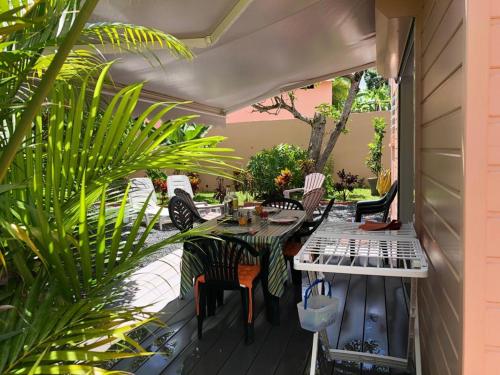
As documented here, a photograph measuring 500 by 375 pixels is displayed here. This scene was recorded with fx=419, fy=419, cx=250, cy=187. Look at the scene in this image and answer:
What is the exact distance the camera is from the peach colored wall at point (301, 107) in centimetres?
1562

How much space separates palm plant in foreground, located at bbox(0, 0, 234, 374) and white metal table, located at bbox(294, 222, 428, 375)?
3.15 feet

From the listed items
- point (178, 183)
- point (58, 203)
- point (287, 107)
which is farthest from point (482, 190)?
point (287, 107)

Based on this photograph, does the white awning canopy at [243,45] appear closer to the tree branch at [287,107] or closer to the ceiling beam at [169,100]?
the ceiling beam at [169,100]

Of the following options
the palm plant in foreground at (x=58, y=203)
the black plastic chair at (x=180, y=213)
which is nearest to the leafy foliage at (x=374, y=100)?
the black plastic chair at (x=180, y=213)

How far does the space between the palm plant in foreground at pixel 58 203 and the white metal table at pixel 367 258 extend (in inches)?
37.9

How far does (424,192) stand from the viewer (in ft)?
9.27

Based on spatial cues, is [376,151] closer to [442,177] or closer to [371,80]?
[442,177]

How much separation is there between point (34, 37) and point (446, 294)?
1925mm

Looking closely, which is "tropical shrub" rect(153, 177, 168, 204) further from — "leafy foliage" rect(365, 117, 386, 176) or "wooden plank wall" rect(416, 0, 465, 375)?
"wooden plank wall" rect(416, 0, 465, 375)

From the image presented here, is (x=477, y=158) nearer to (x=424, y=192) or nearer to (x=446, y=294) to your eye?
(x=446, y=294)

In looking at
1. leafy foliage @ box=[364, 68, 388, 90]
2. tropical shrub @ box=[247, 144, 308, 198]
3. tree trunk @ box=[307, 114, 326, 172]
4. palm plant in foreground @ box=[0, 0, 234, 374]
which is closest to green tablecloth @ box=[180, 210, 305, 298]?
palm plant in foreground @ box=[0, 0, 234, 374]

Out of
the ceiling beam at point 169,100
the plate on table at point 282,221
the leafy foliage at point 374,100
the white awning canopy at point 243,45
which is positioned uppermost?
the leafy foliage at point 374,100

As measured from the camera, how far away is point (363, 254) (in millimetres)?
2297

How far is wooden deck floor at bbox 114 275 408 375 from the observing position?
2990 mm
